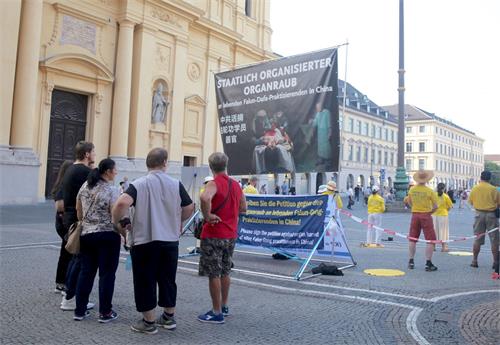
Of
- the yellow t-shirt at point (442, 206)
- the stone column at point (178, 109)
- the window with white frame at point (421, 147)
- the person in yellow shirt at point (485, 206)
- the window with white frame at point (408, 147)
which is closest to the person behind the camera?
the person in yellow shirt at point (485, 206)

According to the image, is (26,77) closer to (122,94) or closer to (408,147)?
(122,94)

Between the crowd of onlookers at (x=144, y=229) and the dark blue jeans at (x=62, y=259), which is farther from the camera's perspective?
the dark blue jeans at (x=62, y=259)

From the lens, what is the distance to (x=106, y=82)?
24609mm

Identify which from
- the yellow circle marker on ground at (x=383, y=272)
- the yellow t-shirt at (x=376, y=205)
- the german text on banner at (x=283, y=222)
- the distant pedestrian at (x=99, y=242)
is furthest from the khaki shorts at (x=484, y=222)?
the distant pedestrian at (x=99, y=242)

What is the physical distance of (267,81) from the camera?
9.09 m

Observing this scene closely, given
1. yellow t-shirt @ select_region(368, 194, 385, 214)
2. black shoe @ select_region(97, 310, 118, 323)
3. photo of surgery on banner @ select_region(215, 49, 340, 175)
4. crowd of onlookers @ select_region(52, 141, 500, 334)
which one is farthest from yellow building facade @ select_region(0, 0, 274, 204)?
black shoe @ select_region(97, 310, 118, 323)

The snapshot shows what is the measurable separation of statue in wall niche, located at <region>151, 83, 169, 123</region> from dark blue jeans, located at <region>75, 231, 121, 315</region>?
23.0m

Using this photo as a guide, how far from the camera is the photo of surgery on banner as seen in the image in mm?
7902

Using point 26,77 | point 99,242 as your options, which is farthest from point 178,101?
point 99,242

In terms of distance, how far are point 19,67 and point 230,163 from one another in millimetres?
14968

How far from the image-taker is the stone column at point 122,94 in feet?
81.3

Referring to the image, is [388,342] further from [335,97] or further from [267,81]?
[267,81]

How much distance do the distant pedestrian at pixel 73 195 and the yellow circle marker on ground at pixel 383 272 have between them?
16.6 feet

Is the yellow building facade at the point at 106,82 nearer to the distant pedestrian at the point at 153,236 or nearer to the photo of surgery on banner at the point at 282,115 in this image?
the photo of surgery on banner at the point at 282,115
